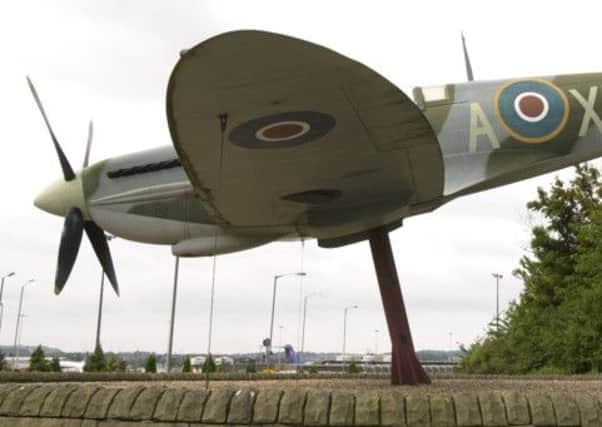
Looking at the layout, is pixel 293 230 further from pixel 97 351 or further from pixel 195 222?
pixel 97 351

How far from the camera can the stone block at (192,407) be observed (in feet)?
26.2

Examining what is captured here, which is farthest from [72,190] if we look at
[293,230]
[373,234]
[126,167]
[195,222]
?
[373,234]

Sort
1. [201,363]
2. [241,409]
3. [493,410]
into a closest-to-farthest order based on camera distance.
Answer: [493,410]
[241,409]
[201,363]

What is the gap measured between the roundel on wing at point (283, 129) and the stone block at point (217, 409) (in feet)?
12.0

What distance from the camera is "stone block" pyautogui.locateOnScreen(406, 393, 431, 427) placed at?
7461 millimetres

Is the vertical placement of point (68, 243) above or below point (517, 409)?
above

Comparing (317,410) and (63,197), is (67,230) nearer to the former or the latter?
→ (63,197)

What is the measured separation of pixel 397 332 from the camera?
12.6 meters

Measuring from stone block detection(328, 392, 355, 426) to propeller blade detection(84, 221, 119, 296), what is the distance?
30.4ft

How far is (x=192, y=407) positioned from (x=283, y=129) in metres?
4.00

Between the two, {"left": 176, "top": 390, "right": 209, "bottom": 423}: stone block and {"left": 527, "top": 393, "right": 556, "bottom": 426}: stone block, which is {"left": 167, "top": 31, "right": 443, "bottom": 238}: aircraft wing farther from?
{"left": 527, "top": 393, "right": 556, "bottom": 426}: stone block

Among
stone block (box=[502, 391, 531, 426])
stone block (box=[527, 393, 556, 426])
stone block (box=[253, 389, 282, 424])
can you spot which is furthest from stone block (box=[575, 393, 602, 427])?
stone block (box=[253, 389, 282, 424])

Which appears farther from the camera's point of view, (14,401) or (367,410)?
(14,401)

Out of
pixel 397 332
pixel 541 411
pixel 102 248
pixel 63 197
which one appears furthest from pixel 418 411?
pixel 102 248
